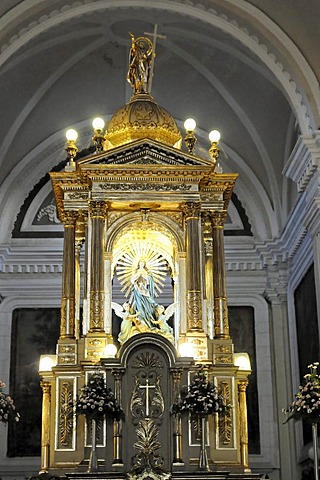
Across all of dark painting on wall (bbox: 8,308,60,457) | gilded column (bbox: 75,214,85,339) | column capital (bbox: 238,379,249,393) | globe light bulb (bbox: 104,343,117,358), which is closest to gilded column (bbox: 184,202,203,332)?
column capital (bbox: 238,379,249,393)

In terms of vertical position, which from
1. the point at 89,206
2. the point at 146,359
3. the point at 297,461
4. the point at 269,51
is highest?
the point at 269,51

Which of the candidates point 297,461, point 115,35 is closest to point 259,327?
point 297,461

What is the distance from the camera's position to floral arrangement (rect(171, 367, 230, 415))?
10.8 metres

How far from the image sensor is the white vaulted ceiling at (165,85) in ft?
48.2

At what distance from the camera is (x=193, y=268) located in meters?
12.3

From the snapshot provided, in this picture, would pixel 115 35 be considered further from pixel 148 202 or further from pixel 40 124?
pixel 148 202

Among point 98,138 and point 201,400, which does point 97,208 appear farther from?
point 201,400

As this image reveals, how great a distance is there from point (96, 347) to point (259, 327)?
6.49 metres

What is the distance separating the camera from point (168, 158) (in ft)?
42.0

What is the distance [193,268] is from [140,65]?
357cm

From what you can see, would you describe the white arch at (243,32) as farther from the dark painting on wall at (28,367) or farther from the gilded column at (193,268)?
the dark painting on wall at (28,367)

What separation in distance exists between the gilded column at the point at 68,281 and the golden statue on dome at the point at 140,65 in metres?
2.52

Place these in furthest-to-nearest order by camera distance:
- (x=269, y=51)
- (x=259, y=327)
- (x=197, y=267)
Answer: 1. (x=259, y=327)
2. (x=269, y=51)
3. (x=197, y=267)

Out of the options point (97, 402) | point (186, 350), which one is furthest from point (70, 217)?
point (97, 402)
